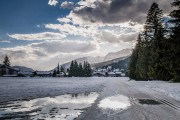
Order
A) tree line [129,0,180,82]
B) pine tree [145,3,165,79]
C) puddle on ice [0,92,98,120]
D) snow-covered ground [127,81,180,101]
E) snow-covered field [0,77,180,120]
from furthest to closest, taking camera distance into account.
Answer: pine tree [145,3,165,79], tree line [129,0,180,82], snow-covered ground [127,81,180,101], snow-covered field [0,77,180,120], puddle on ice [0,92,98,120]

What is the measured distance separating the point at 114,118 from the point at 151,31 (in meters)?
45.4

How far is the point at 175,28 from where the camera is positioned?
33406 mm

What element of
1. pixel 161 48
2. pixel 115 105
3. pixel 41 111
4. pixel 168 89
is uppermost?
pixel 161 48

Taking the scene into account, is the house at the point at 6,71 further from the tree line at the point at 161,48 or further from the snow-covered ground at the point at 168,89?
the snow-covered ground at the point at 168,89

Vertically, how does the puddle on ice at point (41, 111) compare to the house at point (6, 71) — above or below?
below

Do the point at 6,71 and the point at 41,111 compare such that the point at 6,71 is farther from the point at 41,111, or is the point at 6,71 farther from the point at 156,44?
the point at 41,111

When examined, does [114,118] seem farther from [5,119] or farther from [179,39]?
[179,39]

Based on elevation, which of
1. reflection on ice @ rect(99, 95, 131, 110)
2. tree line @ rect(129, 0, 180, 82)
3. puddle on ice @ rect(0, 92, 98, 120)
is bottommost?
reflection on ice @ rect(99, 95, 131, 110)

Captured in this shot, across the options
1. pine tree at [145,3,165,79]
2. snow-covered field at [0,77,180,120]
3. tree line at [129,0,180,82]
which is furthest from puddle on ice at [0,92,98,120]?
pine tree at [145,3,165,79]

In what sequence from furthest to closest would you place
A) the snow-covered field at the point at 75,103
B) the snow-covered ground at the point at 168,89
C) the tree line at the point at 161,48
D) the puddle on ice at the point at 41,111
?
the tree line at the point at 161,48 → the snow-covered ground at the point at 168,89 → the snow-covered field at the point at 75,103 → the puddle on ice at the point at 41,111

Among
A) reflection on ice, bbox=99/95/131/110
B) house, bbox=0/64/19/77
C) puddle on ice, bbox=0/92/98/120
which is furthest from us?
house, bbox=0/64/19/77

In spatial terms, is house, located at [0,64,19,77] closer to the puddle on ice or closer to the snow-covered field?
the snow-covered field

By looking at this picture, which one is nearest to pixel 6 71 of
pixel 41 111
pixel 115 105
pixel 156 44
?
pixel 156 44

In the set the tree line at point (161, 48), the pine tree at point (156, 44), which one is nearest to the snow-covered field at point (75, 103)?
the tree line at point (161, 48)
